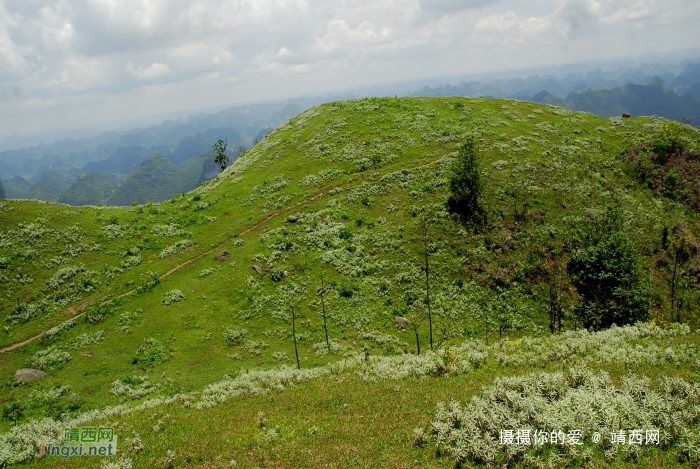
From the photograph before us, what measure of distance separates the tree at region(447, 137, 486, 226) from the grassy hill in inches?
67.1

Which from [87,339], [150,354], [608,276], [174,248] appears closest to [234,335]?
[150,354]

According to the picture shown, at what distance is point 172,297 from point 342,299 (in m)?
16.9

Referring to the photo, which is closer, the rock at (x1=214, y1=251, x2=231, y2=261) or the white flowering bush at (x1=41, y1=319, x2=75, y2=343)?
the white flowering bush at (x1=41, y1=319, x2=75, y2=343)

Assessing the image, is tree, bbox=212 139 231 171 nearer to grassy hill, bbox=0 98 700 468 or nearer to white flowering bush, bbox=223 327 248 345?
grassy hill, bbox=0 98 700 468

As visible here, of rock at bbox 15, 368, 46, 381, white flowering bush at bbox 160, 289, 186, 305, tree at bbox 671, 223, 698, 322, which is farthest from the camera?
tree at bbox 671, 223, 698, 322

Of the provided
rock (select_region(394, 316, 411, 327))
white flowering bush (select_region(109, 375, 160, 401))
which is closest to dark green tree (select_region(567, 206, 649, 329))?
rock (select_region(394, 316, 411, 327))

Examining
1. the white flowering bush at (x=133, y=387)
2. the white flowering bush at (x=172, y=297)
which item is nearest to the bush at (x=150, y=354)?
the white flowering bush at (x=133, y=387)

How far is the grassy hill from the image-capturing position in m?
14.2

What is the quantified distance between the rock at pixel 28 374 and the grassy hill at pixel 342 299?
0.59 m

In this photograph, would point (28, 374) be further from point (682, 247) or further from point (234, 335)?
point (682, 247)

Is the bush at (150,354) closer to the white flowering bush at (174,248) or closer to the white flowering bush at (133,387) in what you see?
the white flowering bush at (133,387)

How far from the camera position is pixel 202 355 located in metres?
26.9

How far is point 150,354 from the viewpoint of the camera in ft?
87.0

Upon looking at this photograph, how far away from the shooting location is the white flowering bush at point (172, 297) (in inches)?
1259
